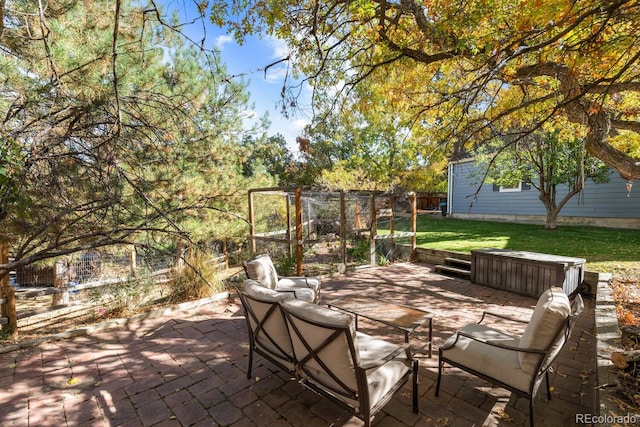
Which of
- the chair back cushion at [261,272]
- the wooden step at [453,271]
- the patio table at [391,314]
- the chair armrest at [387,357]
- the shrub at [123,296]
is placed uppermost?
the chair back cushion at [261,272]

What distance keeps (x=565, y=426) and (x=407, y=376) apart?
1.21 metres

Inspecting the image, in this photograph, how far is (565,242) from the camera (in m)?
8.13

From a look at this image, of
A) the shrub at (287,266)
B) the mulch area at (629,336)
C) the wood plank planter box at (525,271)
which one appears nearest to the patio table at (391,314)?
the mulch area at (629,336)

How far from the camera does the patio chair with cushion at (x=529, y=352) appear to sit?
1987 millimetres

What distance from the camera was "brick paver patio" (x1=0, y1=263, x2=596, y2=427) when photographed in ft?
7.27

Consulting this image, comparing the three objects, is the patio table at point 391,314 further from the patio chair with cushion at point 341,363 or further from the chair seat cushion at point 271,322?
the chair seat cushion at point 271,322

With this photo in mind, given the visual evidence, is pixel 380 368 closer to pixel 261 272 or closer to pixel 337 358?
pixel 337 358

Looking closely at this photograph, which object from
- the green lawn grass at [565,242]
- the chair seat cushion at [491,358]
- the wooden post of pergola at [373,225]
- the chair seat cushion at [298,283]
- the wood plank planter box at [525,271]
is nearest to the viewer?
the chair seat cushion at [491,358]

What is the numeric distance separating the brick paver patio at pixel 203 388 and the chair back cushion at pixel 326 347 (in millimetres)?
435

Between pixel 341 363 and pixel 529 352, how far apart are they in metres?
1.36

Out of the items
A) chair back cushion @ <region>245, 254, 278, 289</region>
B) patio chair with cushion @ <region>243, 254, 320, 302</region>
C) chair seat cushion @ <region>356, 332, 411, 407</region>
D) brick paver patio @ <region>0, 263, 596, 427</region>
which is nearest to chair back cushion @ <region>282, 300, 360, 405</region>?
chair seat cushion @ <region>356, 332, 411, 407</region>

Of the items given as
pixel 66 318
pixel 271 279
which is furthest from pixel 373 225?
pixel 66 318

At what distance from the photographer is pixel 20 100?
2883 millimetres

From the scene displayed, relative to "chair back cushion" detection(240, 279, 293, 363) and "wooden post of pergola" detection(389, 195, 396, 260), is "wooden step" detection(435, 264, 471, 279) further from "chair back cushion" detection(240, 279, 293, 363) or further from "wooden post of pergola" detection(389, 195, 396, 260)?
"chair back cushion" detection(240, 279, 293, 363)
